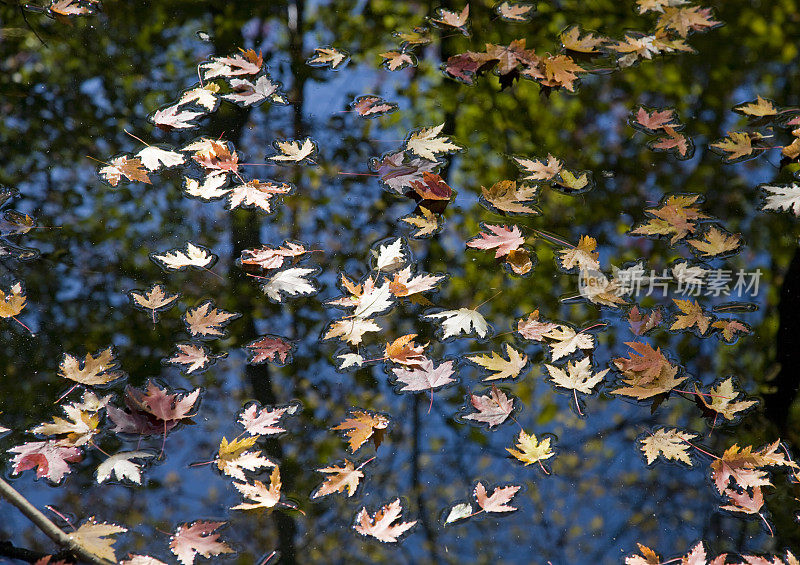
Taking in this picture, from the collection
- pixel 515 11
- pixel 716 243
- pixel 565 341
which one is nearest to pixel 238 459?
pixel 565 341

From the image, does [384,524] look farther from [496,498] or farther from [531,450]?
[531,450]

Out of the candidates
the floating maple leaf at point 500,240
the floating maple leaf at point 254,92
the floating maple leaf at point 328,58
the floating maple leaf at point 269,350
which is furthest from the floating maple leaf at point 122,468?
the floating maple leaf at point 328,58

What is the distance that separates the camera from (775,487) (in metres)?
1.73

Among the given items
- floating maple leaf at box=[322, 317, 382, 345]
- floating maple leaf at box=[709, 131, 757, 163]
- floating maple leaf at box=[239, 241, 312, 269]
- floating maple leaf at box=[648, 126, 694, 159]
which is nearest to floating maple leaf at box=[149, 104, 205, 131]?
floating maple leaf at box=[239, 241, 312, 269]

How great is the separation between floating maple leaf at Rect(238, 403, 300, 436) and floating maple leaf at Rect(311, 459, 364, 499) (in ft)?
0.66

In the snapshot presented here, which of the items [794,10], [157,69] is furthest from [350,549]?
[794,10]

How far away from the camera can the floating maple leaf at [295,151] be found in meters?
2.85

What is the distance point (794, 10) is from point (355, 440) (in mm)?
3516

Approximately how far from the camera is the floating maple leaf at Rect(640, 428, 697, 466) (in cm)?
181

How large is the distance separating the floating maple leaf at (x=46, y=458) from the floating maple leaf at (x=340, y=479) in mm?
666

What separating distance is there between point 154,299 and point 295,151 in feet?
3.12

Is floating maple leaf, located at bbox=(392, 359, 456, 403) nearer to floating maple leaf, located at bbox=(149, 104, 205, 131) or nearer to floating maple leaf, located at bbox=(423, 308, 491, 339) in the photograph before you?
floating maple leaf, located at bbox=(423, 308, 491, 339)

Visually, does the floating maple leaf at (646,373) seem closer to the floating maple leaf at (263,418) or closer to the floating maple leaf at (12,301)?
the floating maple leaf at (263,418)

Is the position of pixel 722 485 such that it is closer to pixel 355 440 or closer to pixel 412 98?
pixel 355 440
